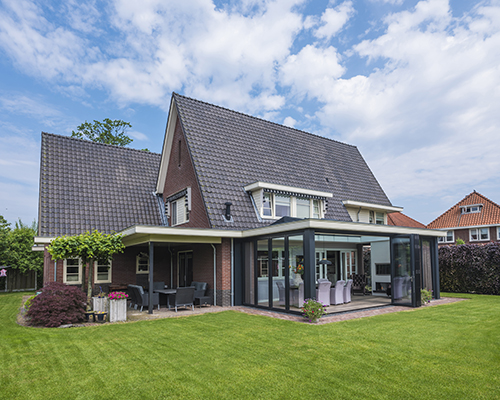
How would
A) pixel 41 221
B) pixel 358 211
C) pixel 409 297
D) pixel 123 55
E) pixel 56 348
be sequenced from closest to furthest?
pixel 56 348
pixel 409 297
pixel 41 221
pixel 123 55
pixel 358 211

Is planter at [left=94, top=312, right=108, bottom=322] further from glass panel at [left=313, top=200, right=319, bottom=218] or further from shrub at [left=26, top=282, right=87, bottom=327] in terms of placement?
glass panel at [left=313, top=200, right=319, bottom=218]

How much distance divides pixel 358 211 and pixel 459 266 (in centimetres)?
544

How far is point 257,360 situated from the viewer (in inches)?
249

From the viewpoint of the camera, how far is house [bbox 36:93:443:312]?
40.5 ft

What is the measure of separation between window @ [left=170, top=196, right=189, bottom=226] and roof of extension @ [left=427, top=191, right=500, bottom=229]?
1216 inches

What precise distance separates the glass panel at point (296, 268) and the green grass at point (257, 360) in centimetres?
171

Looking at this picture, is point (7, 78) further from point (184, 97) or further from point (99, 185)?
point (184, 97)

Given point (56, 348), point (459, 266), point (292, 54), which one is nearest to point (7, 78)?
point (292, 54)

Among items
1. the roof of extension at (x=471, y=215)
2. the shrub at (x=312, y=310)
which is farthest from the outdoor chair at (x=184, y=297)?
the roof of extension at (x=471, y=215)

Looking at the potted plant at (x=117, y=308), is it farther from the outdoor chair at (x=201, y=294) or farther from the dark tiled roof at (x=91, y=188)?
the dark tiled roof at (x=91, y=188)

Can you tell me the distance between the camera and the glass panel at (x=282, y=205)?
51.0ft

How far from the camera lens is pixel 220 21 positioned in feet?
36.7

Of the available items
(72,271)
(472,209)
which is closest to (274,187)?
(72,271)

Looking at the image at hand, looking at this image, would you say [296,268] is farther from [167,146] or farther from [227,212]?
[167,146]
